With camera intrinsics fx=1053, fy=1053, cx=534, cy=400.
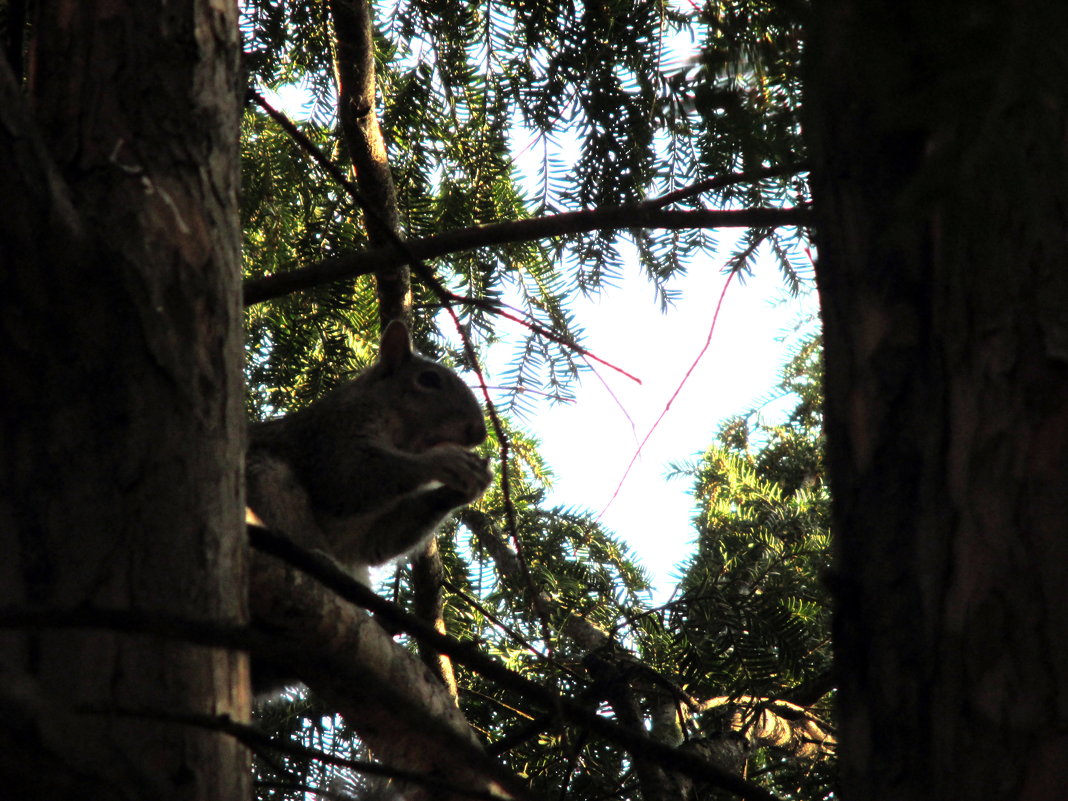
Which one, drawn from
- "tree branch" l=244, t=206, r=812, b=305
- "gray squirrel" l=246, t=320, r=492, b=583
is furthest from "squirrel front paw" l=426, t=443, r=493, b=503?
Answer: "tree branch" l=244, t=206, r=812, b=305

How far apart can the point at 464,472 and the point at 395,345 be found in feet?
1.61

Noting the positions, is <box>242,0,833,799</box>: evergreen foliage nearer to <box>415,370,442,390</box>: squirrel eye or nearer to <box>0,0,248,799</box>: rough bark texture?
<box>415,370,442,390</box>: squirrel eye

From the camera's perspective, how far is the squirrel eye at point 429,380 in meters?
3.23

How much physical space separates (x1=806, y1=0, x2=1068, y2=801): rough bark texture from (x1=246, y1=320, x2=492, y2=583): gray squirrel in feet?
6.23

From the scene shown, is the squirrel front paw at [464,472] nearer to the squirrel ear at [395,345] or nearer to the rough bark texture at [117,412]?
the squirrel ear at [395,345]

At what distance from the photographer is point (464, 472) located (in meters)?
2.78

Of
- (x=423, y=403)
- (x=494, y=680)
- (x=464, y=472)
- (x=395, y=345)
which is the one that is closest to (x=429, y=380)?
(x=423, y=403)

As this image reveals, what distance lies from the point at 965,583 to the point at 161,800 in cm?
69

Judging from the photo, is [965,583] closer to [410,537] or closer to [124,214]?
[124,214]


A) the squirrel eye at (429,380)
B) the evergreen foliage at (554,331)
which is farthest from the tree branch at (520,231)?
the squirrel eye at (429,380)

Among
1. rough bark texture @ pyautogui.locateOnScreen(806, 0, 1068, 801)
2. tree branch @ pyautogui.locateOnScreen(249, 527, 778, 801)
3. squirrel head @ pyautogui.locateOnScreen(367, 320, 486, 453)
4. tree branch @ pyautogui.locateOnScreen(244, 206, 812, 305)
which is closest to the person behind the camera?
rough bark texture @ pyautogui.locateOnScreen(806, 0, 1068, 801)

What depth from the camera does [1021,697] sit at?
2.63 feet

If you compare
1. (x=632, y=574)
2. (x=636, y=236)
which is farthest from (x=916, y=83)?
(x=632, y=574)

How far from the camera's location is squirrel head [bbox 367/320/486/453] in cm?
319
